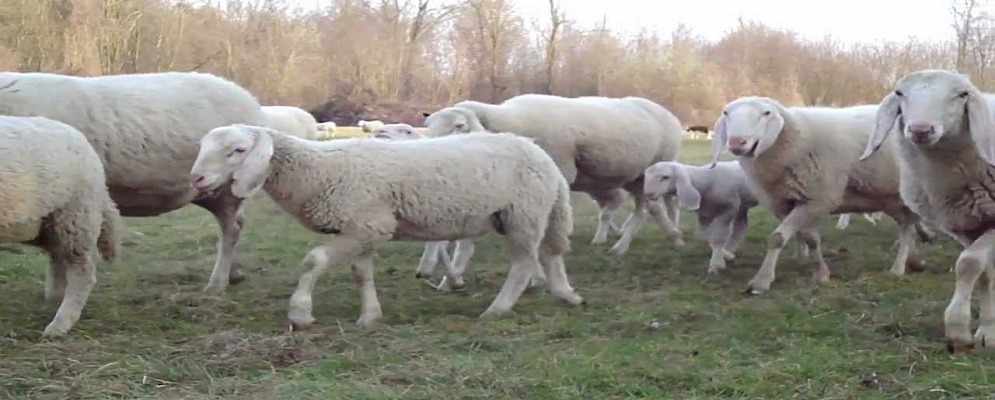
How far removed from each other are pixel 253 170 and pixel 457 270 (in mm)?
2131

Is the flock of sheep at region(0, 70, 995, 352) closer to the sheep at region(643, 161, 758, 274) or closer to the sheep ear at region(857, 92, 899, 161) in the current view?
the sheep ear at region(857, 92, 899, 161)

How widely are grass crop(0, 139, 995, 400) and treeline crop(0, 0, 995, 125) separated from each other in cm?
1859

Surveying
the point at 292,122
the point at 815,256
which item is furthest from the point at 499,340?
the point at 292,122

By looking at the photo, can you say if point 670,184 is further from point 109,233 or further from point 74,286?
point 74,286

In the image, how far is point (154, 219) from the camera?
1149 cm

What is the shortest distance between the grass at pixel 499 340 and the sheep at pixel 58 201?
0.31 m

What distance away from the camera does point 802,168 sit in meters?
6.56

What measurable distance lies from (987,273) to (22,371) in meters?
4.29

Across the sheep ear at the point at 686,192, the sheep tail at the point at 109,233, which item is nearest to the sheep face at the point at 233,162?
the sheep tail at the point at 109,233

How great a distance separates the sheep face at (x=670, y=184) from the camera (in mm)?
8125

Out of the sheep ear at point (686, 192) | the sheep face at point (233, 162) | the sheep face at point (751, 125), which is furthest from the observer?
the sheep ear at point (686, 192)

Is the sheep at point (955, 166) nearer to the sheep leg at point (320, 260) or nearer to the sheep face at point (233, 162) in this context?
the sheep leg at point (320, 260)

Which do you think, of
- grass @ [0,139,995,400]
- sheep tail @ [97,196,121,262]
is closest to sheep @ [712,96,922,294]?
grass @ [0,139,995,400]

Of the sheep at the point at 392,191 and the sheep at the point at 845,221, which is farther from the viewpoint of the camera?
the sheep at the point at 845,221
